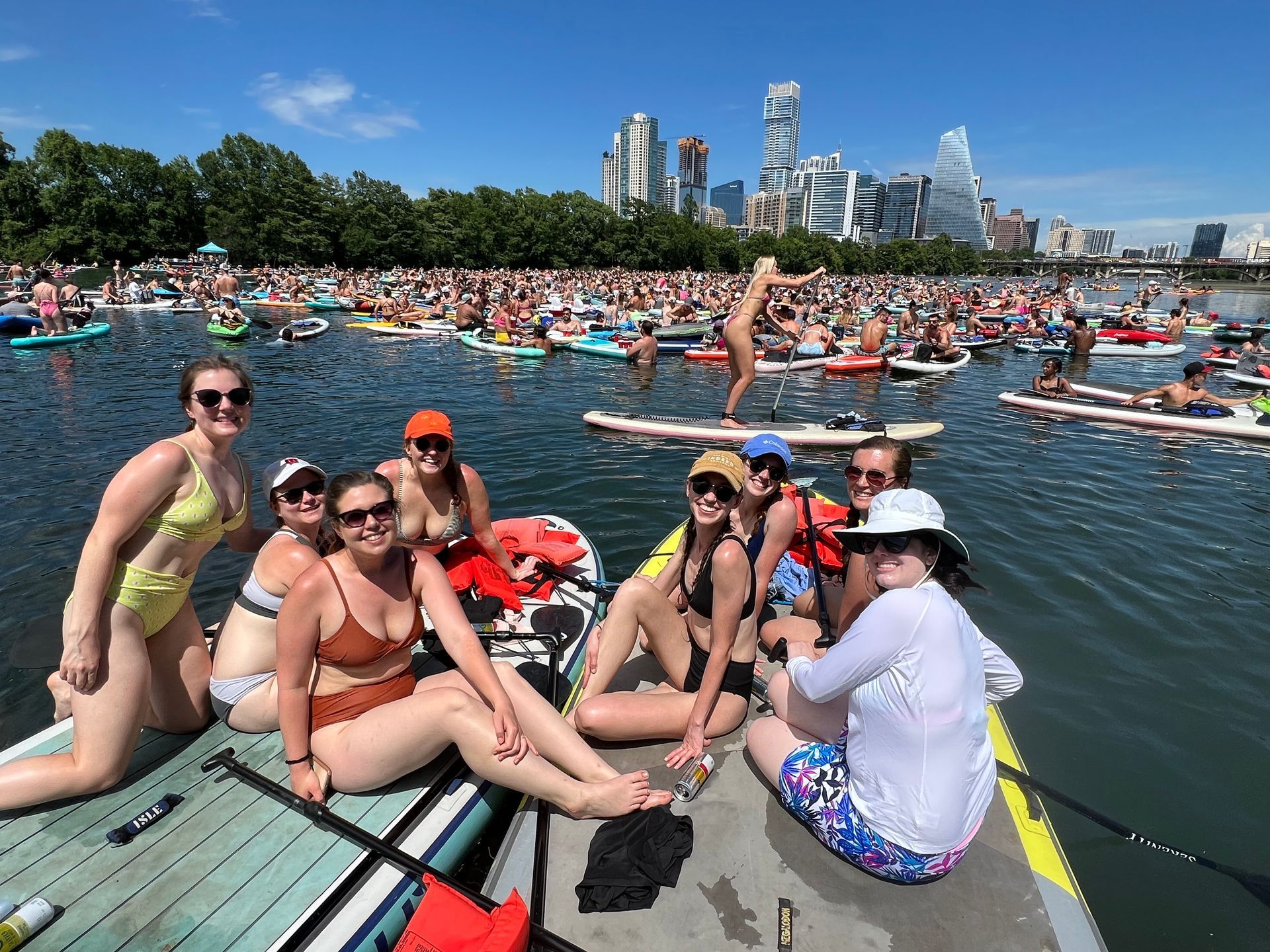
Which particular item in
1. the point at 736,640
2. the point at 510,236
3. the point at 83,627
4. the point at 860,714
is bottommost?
the point at 736,640

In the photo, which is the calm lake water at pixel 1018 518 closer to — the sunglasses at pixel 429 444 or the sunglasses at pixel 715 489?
the sunglasses at pixel 715 489

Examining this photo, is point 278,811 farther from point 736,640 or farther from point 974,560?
point 974,560

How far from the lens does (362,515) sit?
2.65 m

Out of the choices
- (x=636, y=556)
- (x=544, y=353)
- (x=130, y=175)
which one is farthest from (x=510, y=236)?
(x=636, y=556)

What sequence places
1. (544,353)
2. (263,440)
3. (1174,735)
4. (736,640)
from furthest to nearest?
1. (544,353)
2. (263,440)
3. (1174,735)
4. (736,640)

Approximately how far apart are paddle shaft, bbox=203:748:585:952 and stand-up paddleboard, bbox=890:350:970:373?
2007cm

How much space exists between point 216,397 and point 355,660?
1.46 meters

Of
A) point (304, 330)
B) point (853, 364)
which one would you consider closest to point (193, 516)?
A: point (853, 364)

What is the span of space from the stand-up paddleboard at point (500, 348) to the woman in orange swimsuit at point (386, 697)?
18688 millimetres

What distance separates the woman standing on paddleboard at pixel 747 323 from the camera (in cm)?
1014

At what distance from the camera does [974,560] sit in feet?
23.4

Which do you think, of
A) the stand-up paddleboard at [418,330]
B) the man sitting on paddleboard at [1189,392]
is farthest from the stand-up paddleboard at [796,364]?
the stand-up paddleboard at [418,330]

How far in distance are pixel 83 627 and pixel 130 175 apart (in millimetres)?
84689

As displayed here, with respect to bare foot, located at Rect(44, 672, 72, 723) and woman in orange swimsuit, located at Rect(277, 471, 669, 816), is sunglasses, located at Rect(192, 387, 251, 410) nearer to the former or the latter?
woman in orange swimsuit, located at Rect(277, 471, 669, 816)
